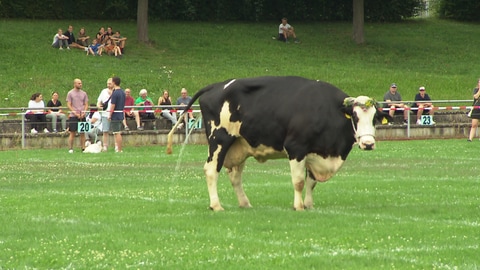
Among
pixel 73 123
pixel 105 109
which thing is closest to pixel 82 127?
pixel 73 123

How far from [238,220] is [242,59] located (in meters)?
39.4

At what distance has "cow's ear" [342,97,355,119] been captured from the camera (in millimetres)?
17203

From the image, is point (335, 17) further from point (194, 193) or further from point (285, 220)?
point (285, 220)

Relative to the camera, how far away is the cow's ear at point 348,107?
56.4ft

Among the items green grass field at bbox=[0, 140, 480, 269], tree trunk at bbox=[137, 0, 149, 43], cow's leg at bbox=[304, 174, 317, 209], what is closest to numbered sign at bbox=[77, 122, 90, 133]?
green grass field at bbox=[0, 140, 480, 269]

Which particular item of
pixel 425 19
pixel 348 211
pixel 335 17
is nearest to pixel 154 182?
pixel 348 211

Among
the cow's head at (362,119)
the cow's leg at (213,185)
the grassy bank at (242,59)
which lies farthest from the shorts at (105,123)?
the cow's head at (362,119)

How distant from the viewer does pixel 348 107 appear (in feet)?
56.5

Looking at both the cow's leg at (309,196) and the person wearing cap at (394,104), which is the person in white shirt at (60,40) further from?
→ the cow's leg at (309,196)

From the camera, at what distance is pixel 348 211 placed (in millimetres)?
16891

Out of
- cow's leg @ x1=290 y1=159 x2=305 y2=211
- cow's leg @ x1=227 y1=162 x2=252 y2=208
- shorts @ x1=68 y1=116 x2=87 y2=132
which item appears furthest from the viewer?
shorts @ x1=68 y1=116 x2=87 y2=132

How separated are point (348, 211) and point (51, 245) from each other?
4.95 m

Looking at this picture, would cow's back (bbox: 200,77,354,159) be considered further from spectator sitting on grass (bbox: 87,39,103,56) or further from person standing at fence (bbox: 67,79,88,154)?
spectator sitting on grass (bbox: 87,39,103,56)

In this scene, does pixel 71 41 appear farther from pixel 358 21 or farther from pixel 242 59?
pixel 358 21
